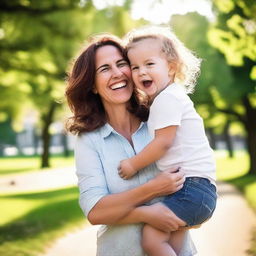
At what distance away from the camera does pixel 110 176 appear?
3309mm

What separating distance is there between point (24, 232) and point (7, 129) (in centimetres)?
5630

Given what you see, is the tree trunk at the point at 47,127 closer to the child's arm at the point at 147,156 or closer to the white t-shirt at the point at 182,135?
the white t-shirt at the point at 182,135

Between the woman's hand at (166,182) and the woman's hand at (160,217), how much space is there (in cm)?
8

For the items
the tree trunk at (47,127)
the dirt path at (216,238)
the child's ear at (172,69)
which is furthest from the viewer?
the tree trunk at (47,127)

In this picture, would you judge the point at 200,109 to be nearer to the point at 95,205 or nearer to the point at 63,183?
the point at 63,183

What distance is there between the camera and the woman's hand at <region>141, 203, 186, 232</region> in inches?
124

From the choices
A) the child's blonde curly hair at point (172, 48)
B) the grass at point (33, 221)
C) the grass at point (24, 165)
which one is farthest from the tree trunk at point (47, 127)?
the child's blonde curly hair at point (172, 48)

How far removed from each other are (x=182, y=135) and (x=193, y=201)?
0.38 m

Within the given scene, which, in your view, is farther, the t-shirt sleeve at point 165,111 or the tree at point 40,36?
the tree at point 40,36

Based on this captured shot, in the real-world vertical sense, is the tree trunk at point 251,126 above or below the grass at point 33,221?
above

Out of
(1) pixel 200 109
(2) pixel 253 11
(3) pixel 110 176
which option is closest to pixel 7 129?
(1) pixel 200 109

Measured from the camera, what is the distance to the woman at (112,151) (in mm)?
3150

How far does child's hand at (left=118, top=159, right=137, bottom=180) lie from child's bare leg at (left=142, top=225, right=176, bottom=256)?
297mm

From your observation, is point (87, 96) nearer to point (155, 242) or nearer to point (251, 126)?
point (155, 242)
